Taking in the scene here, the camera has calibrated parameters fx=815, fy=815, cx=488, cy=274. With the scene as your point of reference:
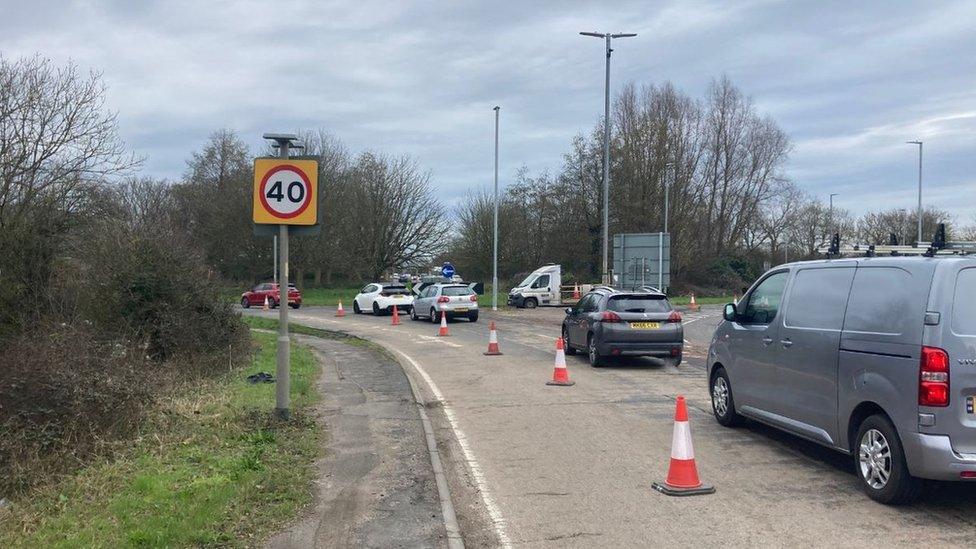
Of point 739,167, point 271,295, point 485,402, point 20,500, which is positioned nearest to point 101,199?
point 485,402

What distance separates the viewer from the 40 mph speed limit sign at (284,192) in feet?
29.8

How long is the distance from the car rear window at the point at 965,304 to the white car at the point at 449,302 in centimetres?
2495

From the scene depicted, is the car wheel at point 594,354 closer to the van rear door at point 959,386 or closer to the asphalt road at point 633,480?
the asphalt road at point 633,480

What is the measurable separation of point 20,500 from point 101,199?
14797 millimetres

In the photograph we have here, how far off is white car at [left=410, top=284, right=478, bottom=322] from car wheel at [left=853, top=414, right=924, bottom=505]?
2429 centimetres

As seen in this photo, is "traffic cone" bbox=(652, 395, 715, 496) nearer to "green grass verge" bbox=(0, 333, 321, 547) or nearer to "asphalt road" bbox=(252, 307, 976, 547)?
"asphalt road" bbox=(252, 307, 976, 547)

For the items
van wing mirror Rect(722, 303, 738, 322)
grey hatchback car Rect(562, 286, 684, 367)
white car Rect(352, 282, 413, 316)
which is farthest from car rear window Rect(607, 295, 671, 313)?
white car Rect(352, 282, 413, 316)

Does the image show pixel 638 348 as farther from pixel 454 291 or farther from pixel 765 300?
pixel 454 291

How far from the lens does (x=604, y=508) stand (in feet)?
20.7

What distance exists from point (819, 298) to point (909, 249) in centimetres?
87

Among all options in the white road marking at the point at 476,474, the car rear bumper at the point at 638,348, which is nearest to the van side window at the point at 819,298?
the white road marking at the point at 476,474

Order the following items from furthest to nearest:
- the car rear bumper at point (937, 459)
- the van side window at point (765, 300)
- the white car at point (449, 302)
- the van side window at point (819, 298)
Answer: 1. the white car at point (449, 302)
2. the van side window at point (765, 300)
3. the van side window at point (819, 298)
4. the car rear bumper at point (937, 459)

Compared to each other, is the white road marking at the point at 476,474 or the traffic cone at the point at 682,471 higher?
the traffic cone at the point at 682,471

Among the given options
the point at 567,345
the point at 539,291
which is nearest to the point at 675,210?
the point at 539,291
